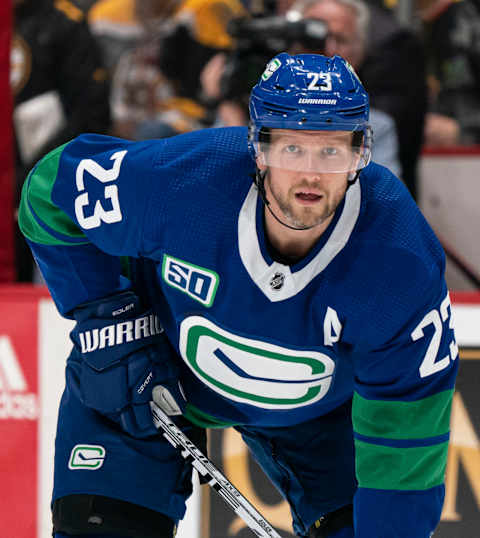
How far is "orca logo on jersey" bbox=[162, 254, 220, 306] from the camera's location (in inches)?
73.6

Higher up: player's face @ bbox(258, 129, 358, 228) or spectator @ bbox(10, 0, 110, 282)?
player's face @ bbox(258, 129, 358, 228)

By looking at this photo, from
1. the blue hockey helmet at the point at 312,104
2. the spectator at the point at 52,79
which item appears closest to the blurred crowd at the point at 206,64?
the spectator at the point at 52,79

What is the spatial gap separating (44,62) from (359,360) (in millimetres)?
1973

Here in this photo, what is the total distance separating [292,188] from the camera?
1.73m

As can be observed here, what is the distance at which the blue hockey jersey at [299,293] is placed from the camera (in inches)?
70.1

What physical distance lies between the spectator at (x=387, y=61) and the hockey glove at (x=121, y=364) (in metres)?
1.41

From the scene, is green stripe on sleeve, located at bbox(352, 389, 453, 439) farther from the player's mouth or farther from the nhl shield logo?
the player's mouth

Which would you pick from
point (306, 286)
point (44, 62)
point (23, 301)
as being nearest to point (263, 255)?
point (306, 286)

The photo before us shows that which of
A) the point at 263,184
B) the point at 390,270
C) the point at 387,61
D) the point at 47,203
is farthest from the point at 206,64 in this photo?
the point at 390,270

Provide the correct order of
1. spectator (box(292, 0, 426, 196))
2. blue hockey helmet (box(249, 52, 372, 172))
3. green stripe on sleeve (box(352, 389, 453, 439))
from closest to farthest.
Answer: blue hockey helmet (box(249, 52, 372, 172))
green stripe on sleeve (box(352, 389, 453, 439))
spectator (box(292, 0, 426, 196))

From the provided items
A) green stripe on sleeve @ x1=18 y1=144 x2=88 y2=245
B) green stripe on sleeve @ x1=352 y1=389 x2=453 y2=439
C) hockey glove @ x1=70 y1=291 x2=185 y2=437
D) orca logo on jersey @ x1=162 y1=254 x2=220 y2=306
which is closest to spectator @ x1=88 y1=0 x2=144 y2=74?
green stripe on sleeve @ x1=18 y1=144 x2=88 y2=245

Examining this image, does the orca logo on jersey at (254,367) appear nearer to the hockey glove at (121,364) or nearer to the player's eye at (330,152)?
the hockey glove at (121,364)

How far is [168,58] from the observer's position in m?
3.71

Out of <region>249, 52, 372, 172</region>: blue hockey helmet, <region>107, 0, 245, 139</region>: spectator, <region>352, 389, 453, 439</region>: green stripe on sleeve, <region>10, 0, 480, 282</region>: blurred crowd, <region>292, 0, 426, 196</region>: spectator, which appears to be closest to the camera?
<region>249, 52, 372, 172</region>: blue hockey helmet
